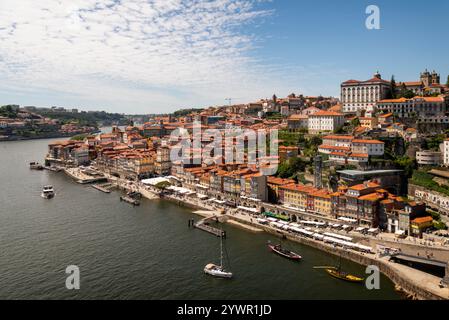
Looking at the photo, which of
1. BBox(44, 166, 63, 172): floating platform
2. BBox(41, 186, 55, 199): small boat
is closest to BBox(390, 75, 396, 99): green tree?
BBox(41, 186, 55, 199): small boat

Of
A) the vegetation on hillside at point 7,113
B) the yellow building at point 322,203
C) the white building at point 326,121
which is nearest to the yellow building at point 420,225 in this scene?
the yellow building at point 322,203

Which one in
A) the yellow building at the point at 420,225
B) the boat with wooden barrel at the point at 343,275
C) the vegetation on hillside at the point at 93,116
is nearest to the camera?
the boat with wooden barrel at the point at 343,275

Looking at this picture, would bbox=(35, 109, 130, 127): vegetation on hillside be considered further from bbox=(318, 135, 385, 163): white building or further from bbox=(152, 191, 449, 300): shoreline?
bbox=(152, 191, 449, 300): shoreline

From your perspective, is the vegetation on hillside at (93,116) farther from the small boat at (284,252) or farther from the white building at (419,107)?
the small boat at (284,252)

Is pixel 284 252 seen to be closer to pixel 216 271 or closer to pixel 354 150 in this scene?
pixel 216 271

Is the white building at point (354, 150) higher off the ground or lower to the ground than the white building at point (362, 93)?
lower

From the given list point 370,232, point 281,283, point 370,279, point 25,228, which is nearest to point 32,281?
point 25,228
